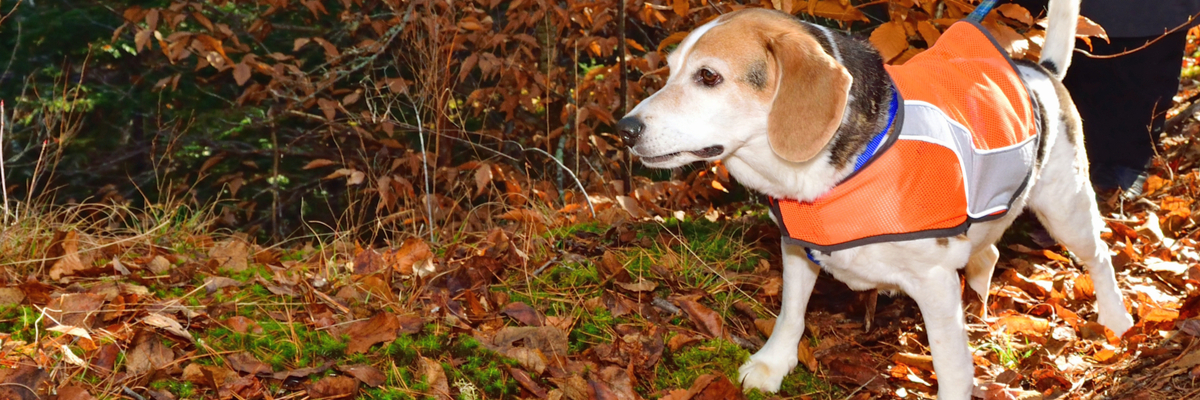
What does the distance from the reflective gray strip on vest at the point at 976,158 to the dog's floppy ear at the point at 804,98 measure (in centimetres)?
29

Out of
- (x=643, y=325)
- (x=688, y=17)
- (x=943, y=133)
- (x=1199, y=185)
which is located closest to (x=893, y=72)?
(x=943, y=133)

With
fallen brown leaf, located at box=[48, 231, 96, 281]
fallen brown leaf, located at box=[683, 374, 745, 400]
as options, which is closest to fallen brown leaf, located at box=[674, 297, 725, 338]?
fallen brown leaf, located at box=[683, 374, 745, 400]

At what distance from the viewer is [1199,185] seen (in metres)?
5.71

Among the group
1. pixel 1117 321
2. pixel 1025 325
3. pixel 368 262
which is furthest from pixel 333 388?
pixel 1117 321

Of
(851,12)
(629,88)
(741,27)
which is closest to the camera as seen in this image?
(741,27)

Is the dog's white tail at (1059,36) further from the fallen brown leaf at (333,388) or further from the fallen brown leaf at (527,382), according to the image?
the fallen brown leaf at (333,388)

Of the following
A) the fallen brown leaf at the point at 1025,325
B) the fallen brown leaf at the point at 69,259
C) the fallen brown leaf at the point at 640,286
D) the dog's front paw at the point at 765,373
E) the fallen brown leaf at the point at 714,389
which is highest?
the fallen brown leaf at the point at 714,389

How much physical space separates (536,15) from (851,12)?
2.50 meters

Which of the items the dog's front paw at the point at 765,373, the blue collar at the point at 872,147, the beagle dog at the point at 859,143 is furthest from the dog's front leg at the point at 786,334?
the blue collar at the point at 872,147

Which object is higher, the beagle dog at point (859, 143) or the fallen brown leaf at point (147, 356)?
the beagle dog at point (859, 143)

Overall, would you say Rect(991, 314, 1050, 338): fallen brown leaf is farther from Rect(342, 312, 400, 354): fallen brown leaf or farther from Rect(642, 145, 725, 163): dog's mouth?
Rect(342, 312, 400, 354): fallen brown leaf

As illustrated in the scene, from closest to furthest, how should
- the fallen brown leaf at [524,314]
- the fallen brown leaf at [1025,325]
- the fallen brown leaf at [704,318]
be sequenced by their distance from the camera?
1. the fallen brown leaf at [524,314]
2. the fallen brown leaf at [704,318]
3. the fallen brown leaf at [1025,325]

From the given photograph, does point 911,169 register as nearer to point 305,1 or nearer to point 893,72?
point 893,72

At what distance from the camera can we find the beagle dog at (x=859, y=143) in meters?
2.85
